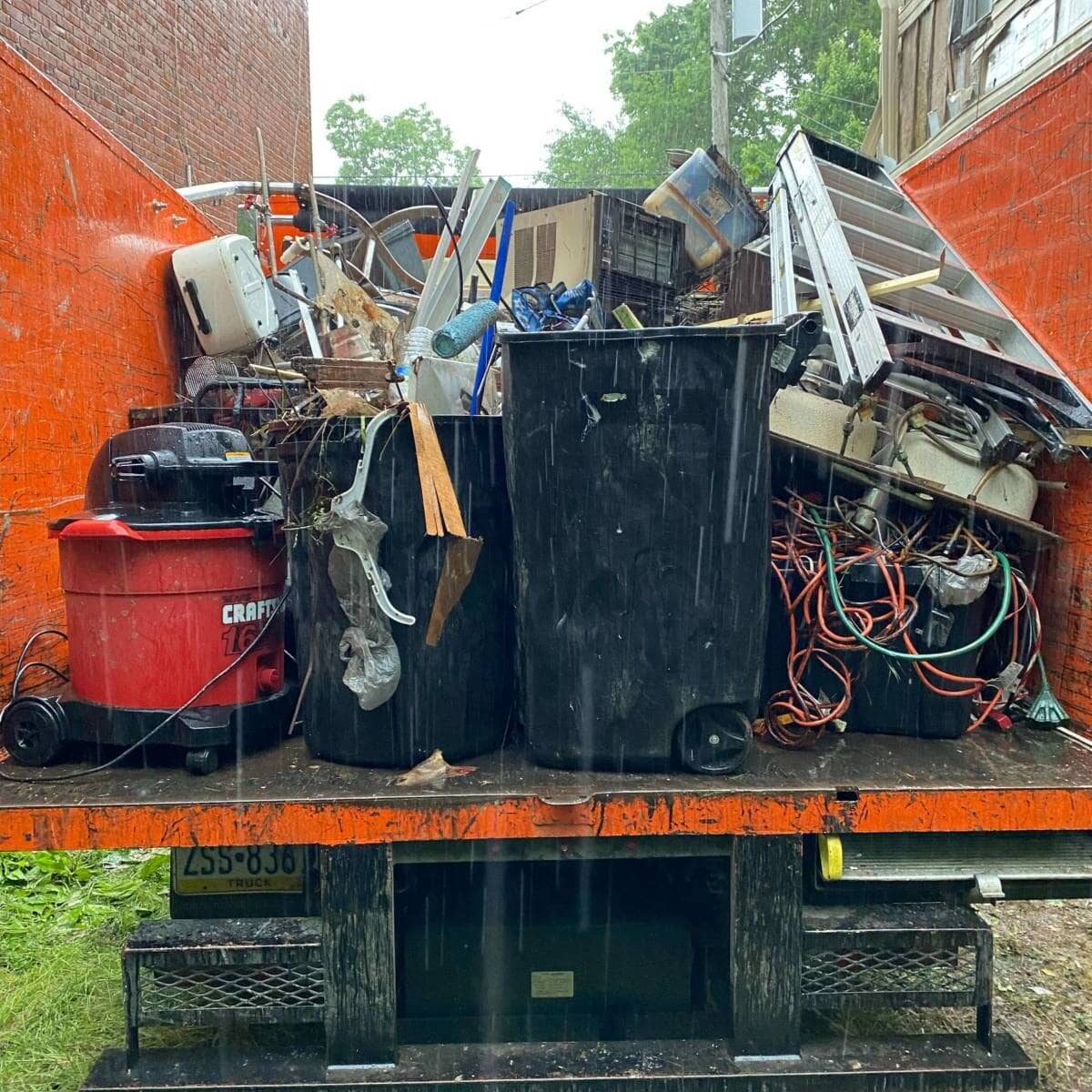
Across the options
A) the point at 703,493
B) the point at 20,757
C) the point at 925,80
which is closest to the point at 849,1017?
the point at 703,493

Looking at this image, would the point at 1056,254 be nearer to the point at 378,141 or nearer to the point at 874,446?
the point at 874,446

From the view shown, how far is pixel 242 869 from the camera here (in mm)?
2146

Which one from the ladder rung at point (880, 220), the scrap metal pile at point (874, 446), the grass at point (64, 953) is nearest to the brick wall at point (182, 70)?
the ladder rung at point (880, 220)

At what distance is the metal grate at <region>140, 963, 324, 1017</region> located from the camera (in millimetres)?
2037

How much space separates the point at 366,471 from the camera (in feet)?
6.67

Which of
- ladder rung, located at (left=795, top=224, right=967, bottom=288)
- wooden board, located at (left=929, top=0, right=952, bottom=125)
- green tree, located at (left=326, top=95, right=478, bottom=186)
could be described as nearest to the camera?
ladder rung, located at (left=795, top=224, right=967, bottom=288)

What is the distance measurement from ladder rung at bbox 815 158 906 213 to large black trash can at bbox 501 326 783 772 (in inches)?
80.9

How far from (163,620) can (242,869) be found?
1.85 ft

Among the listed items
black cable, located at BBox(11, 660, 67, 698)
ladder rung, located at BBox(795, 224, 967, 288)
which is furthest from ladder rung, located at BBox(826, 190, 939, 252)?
black cable, located at BBox(11, 660, 67, 698)

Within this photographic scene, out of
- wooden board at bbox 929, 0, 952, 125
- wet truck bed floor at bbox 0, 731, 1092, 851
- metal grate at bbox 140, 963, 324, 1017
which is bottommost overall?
metal grate at bbox 140, 963, 324, 1017

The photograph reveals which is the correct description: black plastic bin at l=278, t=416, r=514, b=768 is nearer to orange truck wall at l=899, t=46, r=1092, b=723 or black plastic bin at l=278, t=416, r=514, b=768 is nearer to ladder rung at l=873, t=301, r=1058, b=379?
ladder rung at l=873, t=301, r=1058, b=379

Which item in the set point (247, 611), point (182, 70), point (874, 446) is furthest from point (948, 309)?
point (182, 70)

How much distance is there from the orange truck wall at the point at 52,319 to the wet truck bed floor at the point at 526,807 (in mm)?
548

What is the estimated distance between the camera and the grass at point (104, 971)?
2551 mm
